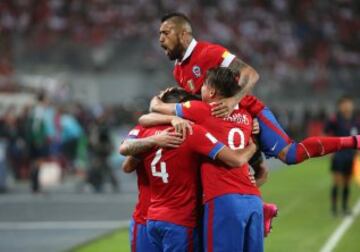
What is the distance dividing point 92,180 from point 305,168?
932cm

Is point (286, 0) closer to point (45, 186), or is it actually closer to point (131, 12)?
point (131, 12)

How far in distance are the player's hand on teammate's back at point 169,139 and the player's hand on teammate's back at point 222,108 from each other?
31 cm

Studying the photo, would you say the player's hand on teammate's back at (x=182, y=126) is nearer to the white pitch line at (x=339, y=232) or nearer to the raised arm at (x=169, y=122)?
the raised arm at (x=169, y=122)

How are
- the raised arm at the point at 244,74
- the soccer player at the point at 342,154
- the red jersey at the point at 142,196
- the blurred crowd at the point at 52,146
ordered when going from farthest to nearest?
the blurred crowd at the point at 52,146 < the soccer player at the point at 342,154 < the raised arm at the point at 244,74 < the red jersey at the point at 142,196

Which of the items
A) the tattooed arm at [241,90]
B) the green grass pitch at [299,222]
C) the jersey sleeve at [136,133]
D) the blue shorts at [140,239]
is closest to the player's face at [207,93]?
the tattooed arm at [241,90]

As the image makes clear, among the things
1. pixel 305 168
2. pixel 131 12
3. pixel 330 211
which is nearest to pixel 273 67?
pixel 131 12

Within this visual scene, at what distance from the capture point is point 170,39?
8.38 metres

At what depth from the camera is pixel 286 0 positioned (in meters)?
44.5

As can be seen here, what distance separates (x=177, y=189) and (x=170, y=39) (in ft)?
4.46

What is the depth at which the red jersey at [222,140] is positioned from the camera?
746cm

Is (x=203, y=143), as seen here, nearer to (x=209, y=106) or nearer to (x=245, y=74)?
(x=209, y=106)

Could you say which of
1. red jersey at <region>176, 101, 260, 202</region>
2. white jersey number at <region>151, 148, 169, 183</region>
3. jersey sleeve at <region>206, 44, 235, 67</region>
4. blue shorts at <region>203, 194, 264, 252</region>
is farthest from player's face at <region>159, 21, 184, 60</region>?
blue shorts at <region>203, 194, 264, 252</region>

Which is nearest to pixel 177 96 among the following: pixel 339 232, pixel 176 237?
pixel 176 237

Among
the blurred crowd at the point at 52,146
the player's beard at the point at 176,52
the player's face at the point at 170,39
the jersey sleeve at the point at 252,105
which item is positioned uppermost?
the player's face at the point at 170,39
